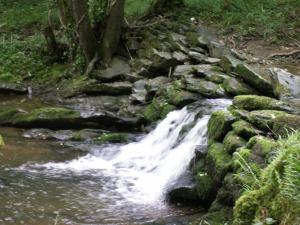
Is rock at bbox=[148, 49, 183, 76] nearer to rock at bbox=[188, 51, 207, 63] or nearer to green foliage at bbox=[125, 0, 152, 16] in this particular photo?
rock at bbox=[188, 51, 207, 63]

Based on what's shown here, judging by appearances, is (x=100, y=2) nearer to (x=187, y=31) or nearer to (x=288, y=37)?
(x=187, y=31)

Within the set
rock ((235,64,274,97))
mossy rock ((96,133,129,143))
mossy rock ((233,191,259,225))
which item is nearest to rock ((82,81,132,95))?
mossy rock ((96,133,129,143))

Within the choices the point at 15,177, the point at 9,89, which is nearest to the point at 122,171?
the point at 15,177

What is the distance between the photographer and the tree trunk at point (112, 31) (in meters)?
14.6

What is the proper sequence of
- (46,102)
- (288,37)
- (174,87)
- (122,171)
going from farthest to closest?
(288,37)
(46,102)
(174,87)
(122,171)

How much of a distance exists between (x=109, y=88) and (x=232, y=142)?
6429mm

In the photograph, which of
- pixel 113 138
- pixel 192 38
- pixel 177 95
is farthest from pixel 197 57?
pixel 113 138

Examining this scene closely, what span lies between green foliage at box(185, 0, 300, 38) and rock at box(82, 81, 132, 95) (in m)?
5.72

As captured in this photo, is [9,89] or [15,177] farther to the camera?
[9,89]

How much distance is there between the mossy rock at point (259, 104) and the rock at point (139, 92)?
13.1ft

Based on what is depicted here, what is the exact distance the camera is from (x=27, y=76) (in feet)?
51.5

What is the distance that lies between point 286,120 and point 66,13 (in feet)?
33.3

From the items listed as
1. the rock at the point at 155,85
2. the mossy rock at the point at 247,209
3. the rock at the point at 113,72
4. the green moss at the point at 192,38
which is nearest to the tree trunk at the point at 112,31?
the rock at the point at 113,72

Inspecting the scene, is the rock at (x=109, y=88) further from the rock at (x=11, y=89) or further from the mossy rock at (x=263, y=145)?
the mossy rock at (x=263, y=145)
